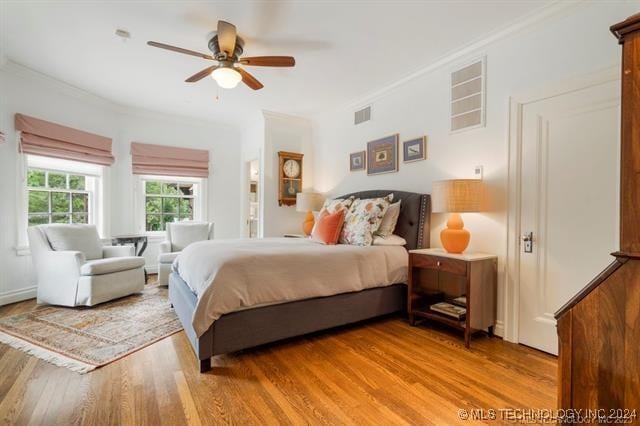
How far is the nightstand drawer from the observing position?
241 cm

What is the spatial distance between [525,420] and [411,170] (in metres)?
2.43

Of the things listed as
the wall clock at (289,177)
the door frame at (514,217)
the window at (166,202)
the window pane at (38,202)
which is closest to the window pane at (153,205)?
the window at (166,202)

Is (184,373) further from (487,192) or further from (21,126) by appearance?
(21,126)

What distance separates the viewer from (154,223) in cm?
506

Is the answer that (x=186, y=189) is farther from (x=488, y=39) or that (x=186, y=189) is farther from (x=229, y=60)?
(x=488, y=39)

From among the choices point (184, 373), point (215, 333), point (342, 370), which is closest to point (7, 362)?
point (184, 373)

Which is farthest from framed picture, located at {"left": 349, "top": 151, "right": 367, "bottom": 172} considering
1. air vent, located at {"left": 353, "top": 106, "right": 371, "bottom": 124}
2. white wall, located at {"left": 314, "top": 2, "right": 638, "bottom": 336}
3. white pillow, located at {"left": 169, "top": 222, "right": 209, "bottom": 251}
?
white pillow, located at {"left": 169, "top": 222, "right": 209, "bottom": 251}

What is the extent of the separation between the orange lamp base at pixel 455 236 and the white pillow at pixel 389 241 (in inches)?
20.4

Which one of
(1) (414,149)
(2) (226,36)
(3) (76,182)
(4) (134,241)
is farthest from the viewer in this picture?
(4) (134,241)

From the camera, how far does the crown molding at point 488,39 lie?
217 centimetres

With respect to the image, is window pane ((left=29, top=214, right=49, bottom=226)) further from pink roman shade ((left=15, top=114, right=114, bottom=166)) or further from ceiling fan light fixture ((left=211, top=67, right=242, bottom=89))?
ceiling fan light fixture ((left=211, top=67, right=242, bottom=89))

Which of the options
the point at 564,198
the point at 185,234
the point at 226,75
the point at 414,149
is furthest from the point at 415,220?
the point at 185,234

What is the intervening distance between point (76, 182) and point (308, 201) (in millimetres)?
3250

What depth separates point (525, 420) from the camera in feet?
5.07
